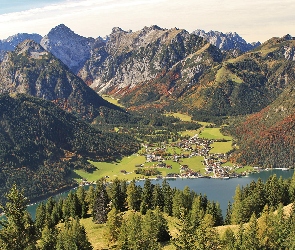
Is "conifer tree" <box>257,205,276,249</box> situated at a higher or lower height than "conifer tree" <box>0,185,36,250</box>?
lower

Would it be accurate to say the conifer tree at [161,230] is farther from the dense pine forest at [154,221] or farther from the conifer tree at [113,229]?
the conifer tree at [113,229]

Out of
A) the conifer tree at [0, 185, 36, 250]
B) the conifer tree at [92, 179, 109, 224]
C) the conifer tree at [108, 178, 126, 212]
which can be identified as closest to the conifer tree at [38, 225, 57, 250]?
the conifer tree at [0, 185, 36, 250]

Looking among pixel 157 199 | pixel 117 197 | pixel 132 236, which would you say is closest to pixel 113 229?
pixel 132 236

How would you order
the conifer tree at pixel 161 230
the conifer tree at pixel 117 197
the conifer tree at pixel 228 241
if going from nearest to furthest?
the conifer tree at pixel 228 241 → the conifer tree at pixel 161 230 → the conifer tree at pixel 117 197

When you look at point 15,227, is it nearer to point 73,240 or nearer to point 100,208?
point 73,240

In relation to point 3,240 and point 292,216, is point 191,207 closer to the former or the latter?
point 292,216

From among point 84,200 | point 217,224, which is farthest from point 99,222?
point 217,224

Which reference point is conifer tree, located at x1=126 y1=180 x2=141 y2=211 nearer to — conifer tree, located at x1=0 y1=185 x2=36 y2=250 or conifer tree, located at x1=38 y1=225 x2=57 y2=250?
conifer tree, located at x1=38 y1=225 x2=57 y2=250

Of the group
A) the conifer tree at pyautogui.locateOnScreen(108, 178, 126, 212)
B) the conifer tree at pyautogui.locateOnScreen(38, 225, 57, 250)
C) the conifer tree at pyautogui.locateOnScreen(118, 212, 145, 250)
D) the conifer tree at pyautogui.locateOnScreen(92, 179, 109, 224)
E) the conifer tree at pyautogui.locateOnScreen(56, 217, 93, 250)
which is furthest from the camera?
the conifer tree at pyautogui.locateOnScreen(108, 178, 126, 212)

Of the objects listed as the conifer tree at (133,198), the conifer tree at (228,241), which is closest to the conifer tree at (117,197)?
the conifer tree at (133,198)
